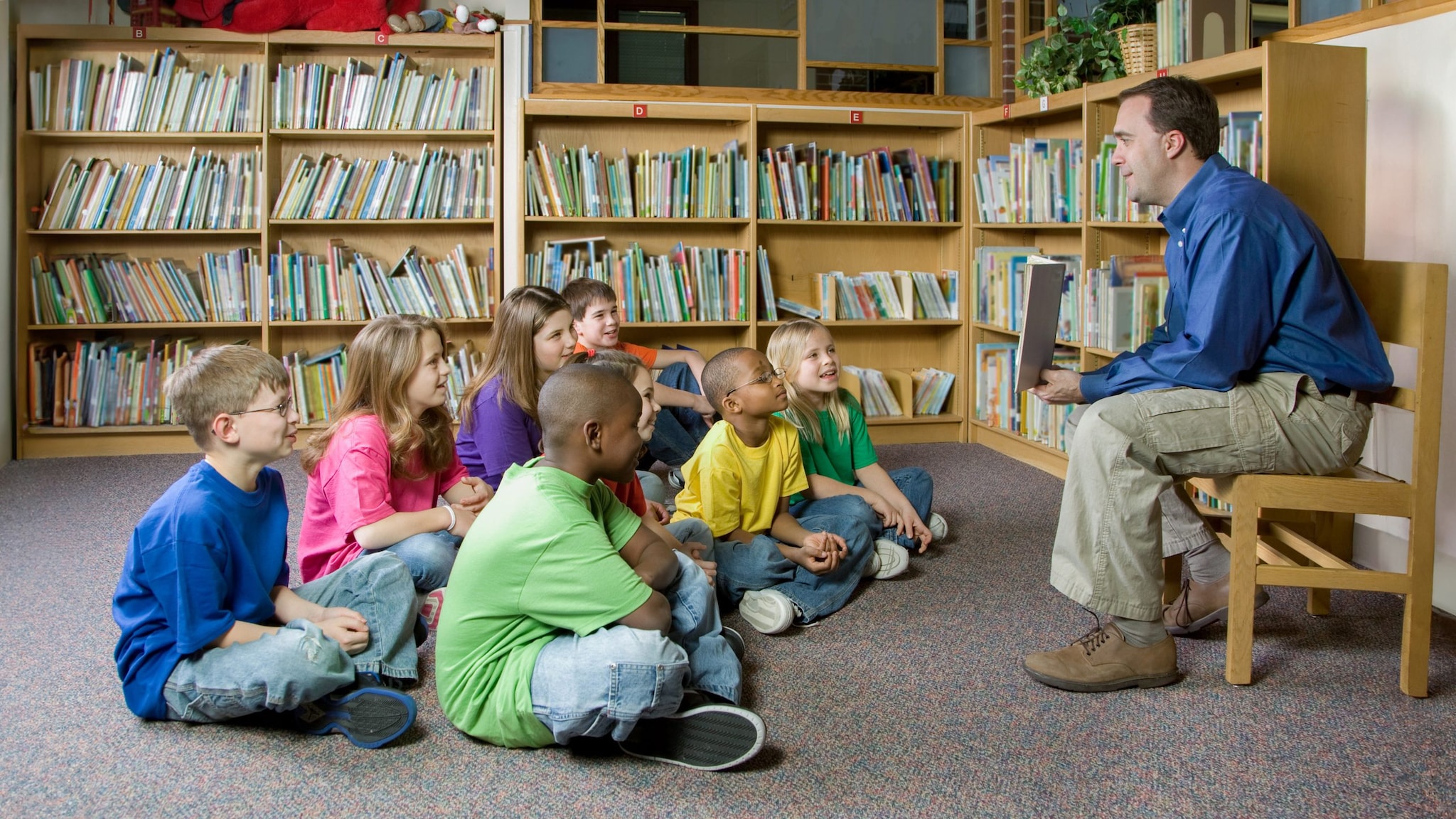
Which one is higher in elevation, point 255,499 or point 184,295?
point 184,295

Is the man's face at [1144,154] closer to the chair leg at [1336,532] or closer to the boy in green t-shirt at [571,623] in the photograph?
the chair leg at [1336,532]

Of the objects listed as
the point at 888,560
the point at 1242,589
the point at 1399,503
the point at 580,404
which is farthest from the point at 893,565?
the point at 580,404

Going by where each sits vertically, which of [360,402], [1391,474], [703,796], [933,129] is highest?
[933,129]

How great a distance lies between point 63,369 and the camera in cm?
479

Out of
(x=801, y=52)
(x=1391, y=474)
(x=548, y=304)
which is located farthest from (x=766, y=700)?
(x=801, y=52)

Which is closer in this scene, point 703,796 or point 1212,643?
point 703,796

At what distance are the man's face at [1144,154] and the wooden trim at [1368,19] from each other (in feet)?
3.07

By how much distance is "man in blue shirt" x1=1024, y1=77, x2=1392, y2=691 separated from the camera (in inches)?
86.4

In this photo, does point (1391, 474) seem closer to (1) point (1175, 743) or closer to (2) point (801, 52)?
(1) point (1175, 743)

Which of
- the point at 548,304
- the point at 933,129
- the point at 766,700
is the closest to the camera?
the point at 766,700

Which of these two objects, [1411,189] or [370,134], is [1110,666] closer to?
[1411,189]

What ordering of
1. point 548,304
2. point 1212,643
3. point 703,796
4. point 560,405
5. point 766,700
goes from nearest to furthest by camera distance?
point 703,796 → point 560,405 → point 766,700 → point 1212,643 → point 548,304

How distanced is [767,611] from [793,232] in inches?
117

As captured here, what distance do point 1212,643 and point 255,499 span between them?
6.34 ft
